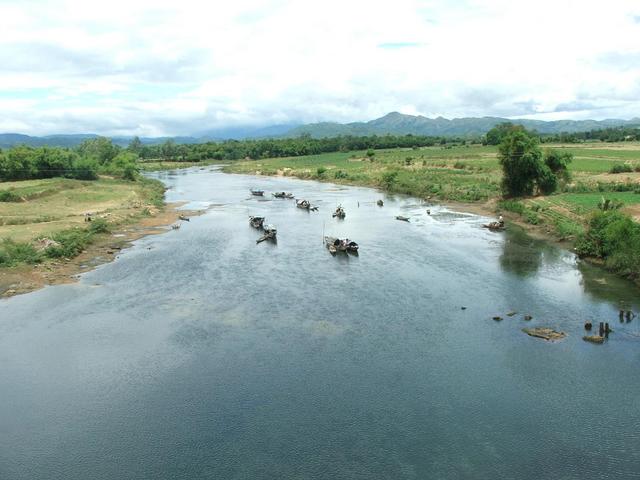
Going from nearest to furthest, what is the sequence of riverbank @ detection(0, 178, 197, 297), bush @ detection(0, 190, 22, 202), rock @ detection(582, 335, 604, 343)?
rock @ detection(582, 335, 604, 343) → riverbank @ detection(0, 178, 197, 297) → bush @ detection(0, 190, 22, 202)

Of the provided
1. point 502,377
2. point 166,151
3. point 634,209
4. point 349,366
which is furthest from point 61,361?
point 166,151

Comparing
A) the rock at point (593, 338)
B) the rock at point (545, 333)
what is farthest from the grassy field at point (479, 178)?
the rock at point (593, 338)

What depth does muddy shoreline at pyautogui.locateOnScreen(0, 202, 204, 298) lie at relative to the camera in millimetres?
31484

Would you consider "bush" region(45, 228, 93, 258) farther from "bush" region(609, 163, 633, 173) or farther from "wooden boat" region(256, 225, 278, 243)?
"bush" region(609, 163, 633, 173)

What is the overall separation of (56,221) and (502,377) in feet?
134

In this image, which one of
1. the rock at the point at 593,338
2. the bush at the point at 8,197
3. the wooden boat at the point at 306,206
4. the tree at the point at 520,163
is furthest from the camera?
the wooden boat at the point at 306,206

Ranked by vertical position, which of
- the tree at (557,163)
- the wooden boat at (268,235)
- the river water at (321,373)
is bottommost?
the river water at (321,373)

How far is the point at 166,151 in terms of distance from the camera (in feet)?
558

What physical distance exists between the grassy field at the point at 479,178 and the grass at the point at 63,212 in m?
33.7

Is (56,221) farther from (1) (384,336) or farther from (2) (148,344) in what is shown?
(1) (384,336)

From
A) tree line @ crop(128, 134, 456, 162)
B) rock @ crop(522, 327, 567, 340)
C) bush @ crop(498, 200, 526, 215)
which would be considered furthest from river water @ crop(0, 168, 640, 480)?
tree line @ crop(128, 134, 456, 162)

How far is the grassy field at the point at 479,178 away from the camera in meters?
47.9

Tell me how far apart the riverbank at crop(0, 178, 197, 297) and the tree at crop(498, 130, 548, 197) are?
3573 centimetres

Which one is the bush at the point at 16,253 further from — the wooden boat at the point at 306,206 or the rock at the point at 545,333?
the wooden boat at the point at 306,206
